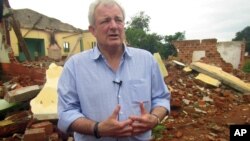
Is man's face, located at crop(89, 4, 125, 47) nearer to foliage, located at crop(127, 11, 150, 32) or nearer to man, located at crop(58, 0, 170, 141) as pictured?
man, located at crop(58, 0, 170, 141)

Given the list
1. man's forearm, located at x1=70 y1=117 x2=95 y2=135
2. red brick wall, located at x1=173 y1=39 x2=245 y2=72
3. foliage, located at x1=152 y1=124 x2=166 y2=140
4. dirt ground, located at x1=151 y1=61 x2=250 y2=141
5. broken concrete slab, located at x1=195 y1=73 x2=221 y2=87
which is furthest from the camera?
red brick wall, located at x1=173 y1=39 x2=245 y2=72

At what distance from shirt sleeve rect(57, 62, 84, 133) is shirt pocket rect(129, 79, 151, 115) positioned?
41cm

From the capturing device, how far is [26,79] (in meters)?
7.68

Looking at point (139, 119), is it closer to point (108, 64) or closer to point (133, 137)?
point (133, 137)

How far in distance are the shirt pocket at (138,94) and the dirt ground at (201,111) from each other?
9.35 feet

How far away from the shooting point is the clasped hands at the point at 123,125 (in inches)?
72.9

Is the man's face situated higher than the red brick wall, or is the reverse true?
the man's face

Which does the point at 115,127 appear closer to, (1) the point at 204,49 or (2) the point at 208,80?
(2) the point at 208,80

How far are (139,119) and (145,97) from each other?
312 millimetres

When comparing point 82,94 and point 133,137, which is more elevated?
point 82,94

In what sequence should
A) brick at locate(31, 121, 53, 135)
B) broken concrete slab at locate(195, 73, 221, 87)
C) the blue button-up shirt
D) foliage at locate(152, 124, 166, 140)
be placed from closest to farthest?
the blue button-up shirt → brick at locate(31, 121, 53, 135) → foliage at locate(152, 124, 166, 140) → broken concrete slab at locate(195, 73, 221, 87)

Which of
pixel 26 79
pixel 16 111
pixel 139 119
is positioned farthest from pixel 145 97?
pixel 26 79

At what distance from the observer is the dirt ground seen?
513cm

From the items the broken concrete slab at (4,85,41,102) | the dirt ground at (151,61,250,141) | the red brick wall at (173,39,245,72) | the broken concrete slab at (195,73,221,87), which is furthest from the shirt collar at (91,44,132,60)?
the red brick wall at (173,39,245,72)
